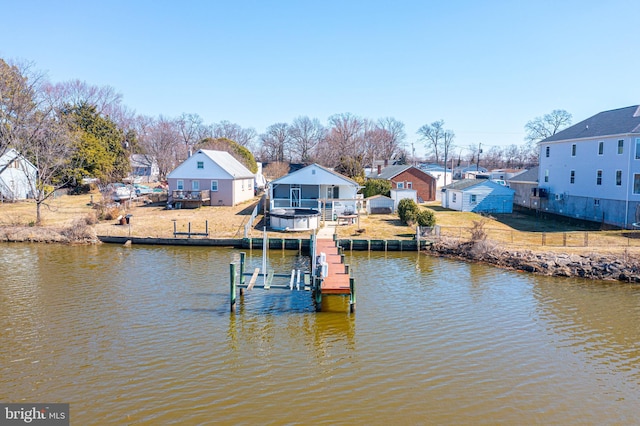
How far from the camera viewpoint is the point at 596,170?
38.0m

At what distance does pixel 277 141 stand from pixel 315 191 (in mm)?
69713

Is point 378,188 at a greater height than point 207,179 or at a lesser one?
lesser

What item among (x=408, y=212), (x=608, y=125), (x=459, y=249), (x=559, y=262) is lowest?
(x=559, y=262)

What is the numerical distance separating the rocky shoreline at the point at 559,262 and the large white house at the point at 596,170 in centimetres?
1139

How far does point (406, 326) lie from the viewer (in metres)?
17.4

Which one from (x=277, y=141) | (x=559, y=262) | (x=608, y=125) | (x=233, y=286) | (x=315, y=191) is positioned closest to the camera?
(x=233, y=286)

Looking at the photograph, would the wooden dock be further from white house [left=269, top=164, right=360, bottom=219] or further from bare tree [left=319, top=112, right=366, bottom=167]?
bare tree [left=319, top=112, right=366, bottom=167]

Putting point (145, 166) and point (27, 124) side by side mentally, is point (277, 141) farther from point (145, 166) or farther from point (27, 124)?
point (27, 124)

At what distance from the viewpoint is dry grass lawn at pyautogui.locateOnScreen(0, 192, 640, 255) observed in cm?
2939

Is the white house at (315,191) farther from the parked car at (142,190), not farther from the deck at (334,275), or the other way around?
the parked car at (142,190)

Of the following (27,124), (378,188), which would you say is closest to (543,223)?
(378,188)

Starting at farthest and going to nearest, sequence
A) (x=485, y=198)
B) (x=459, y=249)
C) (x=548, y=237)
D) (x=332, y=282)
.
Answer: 1. (x=485, y=198)
2. (x=548, y=237)
3. (x=459, y=249)
4. (x=332, y=282)

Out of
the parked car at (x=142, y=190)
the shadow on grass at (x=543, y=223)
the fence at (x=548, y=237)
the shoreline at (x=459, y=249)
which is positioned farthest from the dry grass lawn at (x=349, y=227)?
the parked car at (x=142, y=190)

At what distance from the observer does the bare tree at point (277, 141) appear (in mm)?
107875
